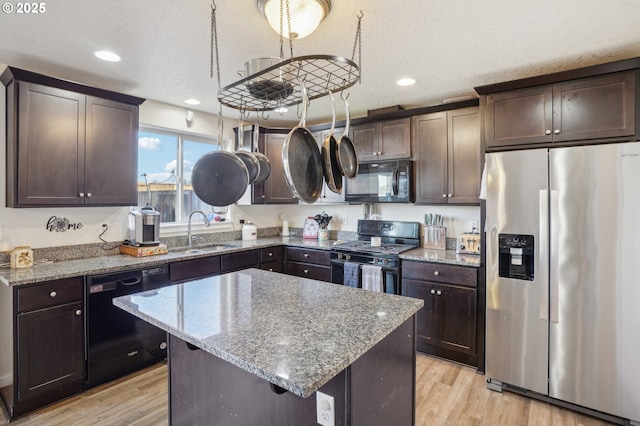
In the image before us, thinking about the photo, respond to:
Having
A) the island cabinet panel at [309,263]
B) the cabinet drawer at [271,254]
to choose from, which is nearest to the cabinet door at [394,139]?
the island cabinet panel at [309,263]

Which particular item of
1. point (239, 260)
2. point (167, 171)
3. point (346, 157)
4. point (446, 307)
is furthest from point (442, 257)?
point (167, 171)

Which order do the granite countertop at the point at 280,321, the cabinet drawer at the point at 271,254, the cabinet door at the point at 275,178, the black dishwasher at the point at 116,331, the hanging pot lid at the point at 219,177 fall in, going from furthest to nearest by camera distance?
1. the cabinet door at the point at 275,178
2. the cabinet drawer at the point at 271,254
3. the black dishwasher at the point at 116,331
4. the hanging pot lid at the point at 219,177
5. the granite countertop at the point at 280,321

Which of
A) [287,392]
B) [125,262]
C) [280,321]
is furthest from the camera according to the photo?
[125,262]

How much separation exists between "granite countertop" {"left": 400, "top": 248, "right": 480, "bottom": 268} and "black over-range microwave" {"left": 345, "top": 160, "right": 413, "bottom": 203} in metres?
0.54

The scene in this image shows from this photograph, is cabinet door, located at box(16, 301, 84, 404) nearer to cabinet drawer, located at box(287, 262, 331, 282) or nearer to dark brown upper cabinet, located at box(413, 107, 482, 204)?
cabinet drawer, located at box(287, 262, 331, 282)

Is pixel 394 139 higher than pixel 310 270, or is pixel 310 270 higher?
pixel 394 139

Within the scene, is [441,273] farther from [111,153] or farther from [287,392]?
[111,153]

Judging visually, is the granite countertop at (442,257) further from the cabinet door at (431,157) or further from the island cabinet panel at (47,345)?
the island cabinet panel at (47,345)

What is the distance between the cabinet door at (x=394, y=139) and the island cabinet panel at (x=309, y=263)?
4.08 ft

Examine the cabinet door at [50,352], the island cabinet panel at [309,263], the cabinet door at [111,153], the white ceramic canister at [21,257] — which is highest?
the cabinet door at [111,153]

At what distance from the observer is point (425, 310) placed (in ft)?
10.1

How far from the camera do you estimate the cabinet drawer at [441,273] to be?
283cm

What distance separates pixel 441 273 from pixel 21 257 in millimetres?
3288

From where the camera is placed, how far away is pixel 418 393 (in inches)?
99.1
